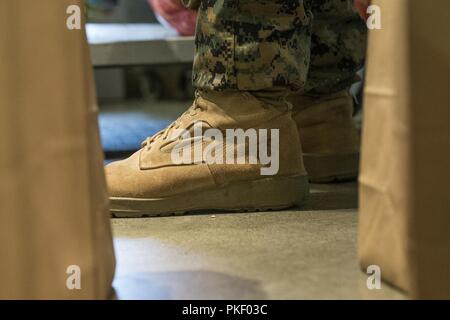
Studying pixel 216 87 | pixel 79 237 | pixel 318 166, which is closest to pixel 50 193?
pixel 79 237

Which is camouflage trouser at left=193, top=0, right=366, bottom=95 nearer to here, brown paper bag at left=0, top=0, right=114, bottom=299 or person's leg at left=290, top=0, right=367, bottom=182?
person's leg at left=290, top=0, right=367, bottom=182

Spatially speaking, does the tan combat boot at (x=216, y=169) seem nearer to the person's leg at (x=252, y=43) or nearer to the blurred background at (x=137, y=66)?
the person's leg at (x=252, y=43)

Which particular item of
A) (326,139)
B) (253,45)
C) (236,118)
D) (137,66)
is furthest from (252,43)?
(137,66)

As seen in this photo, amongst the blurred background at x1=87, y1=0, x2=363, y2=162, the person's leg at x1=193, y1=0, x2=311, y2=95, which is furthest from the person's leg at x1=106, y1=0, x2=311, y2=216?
the blurred background at x1=87, y1=0, x2=363, y2=162

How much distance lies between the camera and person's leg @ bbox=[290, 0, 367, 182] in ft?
4.24

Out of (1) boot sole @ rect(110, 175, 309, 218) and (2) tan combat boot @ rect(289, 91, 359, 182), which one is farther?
(2) tan combat boot @ rect(289, 91, 359, 182)

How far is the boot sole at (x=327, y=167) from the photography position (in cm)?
129

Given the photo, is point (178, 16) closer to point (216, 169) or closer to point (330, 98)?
point (330, 98)

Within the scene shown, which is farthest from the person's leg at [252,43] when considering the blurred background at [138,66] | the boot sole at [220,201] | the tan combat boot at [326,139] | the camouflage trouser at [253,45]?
the blurred background at [138,66]

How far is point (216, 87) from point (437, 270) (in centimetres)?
48

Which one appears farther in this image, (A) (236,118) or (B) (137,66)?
(B) (137,66)

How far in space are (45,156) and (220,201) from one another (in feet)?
1.48

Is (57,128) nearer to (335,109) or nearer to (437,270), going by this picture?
(437,270)

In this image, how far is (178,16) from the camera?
1.88 m
